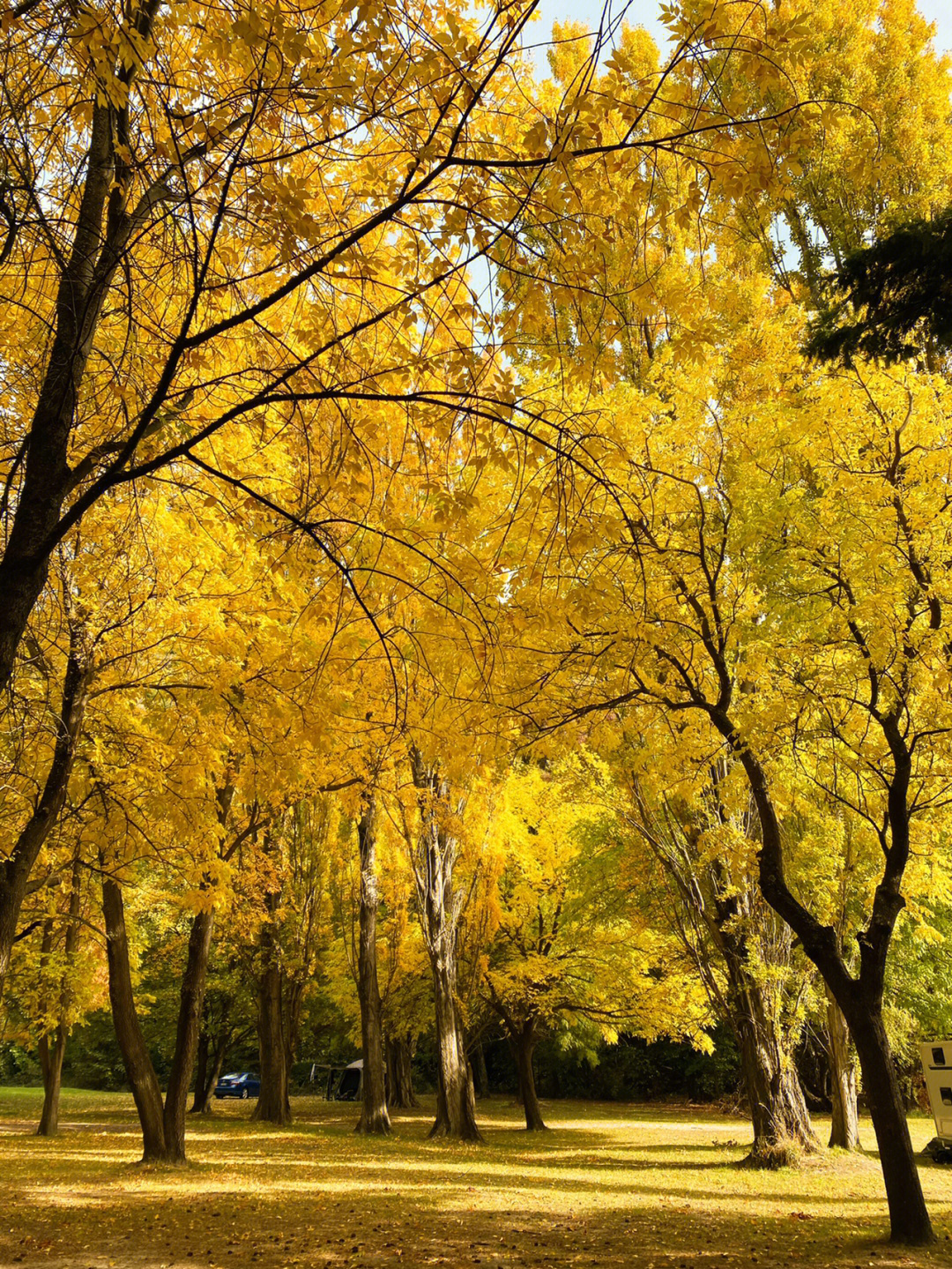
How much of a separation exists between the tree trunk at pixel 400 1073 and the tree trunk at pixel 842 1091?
47.1 feet

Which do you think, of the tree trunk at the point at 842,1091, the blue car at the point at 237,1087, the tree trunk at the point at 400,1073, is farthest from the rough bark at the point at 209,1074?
the tree trunk at the point at 842,1091

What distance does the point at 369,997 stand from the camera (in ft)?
53.2

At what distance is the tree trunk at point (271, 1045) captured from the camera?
1955 centimetres

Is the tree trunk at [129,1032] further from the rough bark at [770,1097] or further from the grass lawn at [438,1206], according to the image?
the rough bark at [770,1097]

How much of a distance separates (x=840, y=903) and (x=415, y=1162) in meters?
6.61

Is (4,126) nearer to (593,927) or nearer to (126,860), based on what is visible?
(126,860)

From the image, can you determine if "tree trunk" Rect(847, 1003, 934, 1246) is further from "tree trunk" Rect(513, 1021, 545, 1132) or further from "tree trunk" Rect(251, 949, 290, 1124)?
"tree trunk" Rect(251, 949, 290, 1124)

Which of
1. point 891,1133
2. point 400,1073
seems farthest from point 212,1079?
point 891,1133

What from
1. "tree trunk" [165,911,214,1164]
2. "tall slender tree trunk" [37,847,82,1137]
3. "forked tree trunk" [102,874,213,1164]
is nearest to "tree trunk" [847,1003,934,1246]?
"forked tree trunk" [102,874,213,1164]

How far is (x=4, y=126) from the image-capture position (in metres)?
2.89

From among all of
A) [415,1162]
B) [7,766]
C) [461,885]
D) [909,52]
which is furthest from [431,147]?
[461,885]

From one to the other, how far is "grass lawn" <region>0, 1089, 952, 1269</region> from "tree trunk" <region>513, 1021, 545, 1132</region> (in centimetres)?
290

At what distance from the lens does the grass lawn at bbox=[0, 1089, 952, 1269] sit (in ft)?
18.8

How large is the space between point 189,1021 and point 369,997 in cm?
589
